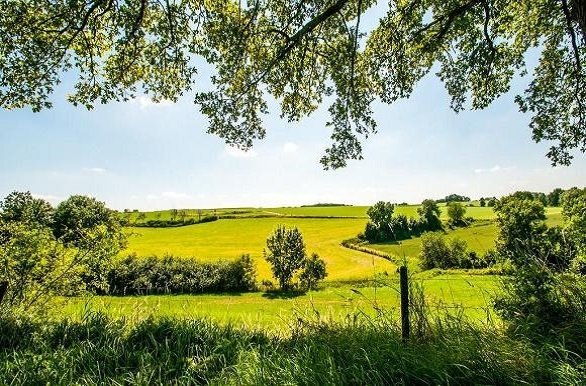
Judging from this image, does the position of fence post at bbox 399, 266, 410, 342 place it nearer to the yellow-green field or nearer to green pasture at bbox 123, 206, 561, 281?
the yellow-green field

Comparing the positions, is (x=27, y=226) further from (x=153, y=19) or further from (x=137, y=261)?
(x=137, y=261)

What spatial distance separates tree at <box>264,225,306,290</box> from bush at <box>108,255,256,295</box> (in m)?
3.36

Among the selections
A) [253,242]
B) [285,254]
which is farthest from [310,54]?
[253,242]

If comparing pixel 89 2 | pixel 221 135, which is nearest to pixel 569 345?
pixel 221 135

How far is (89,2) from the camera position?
8.53 m

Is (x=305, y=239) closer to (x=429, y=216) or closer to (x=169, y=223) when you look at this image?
(x=429, y=216)

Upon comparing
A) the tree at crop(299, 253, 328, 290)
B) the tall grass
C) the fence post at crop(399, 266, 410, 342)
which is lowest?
the tree at crop(299, 253, 328, 290)

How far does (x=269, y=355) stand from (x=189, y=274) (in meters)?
49.5

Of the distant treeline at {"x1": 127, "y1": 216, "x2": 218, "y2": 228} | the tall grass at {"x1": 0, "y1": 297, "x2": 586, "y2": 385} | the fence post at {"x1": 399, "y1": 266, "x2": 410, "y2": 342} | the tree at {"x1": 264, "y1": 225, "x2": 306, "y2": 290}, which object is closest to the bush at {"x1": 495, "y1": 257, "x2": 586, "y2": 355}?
the tall grass at {"x1": 0, "y1": 297, "x2": 586, "y2": 385}

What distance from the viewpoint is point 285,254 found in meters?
53.8

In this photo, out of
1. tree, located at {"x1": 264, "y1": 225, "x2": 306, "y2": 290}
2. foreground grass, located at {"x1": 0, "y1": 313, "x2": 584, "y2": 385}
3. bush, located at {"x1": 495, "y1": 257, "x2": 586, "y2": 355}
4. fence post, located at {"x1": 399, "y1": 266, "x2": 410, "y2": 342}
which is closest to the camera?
foreground grass, located at {"x1": 0, "y1": 313, "x2": 584, "y2": 385}

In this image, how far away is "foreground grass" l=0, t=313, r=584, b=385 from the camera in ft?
11.4

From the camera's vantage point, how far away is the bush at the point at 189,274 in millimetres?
49625

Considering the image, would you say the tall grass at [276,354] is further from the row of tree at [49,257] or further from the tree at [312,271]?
Result: the tree at [312,271]
